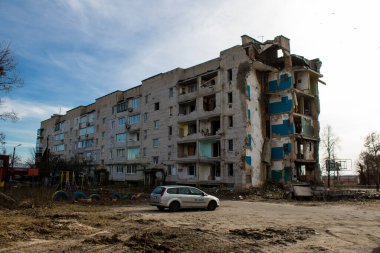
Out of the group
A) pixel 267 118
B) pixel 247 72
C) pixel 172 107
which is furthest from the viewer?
pixel 172 107

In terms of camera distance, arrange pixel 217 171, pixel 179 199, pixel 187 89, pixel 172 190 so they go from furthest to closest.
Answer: pixel 187 89 → pixel 217 171 → pixel 172 190 → pixel 179 199

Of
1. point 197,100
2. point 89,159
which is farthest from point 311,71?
point 89,159

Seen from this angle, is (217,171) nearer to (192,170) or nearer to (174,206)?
(192,170)

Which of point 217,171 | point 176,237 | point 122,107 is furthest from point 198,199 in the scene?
point 122,107

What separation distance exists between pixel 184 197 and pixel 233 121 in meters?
21.5

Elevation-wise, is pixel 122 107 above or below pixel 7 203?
above

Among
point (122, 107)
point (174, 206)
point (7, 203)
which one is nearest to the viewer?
point (7, 203)

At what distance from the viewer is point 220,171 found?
1658 inches

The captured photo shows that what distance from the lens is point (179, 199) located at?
20547 mm

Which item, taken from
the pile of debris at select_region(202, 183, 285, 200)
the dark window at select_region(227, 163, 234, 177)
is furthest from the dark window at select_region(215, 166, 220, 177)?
the pile of debris at select_region(202, 183, 285, 200)

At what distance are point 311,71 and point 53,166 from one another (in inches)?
1816

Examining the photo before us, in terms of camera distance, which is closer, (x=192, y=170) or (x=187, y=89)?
(x=192, y=170)

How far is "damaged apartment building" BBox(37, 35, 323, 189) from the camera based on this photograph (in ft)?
134

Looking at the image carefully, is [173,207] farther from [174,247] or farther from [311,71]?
[311,71]
